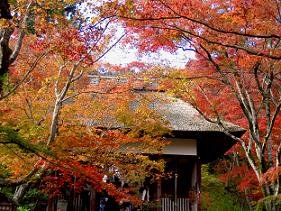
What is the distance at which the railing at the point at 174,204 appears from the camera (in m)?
13.9

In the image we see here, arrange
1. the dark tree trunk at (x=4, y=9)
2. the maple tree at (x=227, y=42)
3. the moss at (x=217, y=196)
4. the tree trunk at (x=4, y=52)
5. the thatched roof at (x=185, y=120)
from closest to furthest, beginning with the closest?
1. the dark tree trunk at (x=4, y=9)
2. the tree trunk at (x=4, y=52)
3. the maple tree at (x=227, y=42)
4. the thatched roof at (x=185, y=120)
5. the moss at (x=217, y=196)

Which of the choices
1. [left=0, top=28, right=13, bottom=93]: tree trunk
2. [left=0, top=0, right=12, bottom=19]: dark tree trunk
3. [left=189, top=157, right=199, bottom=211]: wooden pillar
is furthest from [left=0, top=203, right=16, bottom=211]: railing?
[left=189, top=157, right=199, bottom=211]: wooden pillar

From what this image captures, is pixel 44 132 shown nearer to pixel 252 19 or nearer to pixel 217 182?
pixel 252 19

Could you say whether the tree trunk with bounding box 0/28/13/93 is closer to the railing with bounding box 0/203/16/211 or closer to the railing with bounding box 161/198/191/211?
the railing with bounding box 0/203/16/211

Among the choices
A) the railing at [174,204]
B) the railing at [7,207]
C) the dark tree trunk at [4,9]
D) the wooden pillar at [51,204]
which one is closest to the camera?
the dark tree trunk at [4,9]

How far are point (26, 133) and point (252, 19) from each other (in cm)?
638

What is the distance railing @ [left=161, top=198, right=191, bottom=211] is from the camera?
13930 mm

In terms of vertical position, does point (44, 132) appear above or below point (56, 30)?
below

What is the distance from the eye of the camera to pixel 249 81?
1559cm

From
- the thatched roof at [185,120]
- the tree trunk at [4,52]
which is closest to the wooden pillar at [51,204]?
the thatched roof at [185,120]

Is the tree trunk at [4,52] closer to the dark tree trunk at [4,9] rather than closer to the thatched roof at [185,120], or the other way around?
the dark tree trunk at [4,9]

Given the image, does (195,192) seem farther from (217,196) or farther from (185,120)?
(217,196)

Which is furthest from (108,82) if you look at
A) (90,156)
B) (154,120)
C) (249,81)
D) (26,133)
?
Answer: (249,81)

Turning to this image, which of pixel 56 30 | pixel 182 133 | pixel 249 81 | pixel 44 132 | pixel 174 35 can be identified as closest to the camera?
pixel 56 30
